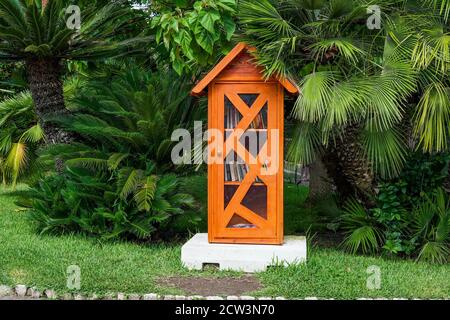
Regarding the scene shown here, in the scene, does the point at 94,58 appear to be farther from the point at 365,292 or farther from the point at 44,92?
the point at 365,292

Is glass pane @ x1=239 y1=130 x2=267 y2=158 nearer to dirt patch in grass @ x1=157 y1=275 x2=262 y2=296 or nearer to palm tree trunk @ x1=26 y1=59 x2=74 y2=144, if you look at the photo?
dirt patch in grass @ x1=157 y1=275 x2=262 y2=296

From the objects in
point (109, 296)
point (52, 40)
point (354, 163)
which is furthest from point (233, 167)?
point (52, 40)

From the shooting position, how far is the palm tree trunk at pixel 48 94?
367 inches

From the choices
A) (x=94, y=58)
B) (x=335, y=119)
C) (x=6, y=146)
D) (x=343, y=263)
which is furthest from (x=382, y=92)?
(x=6, y=146)

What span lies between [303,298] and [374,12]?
3241mm

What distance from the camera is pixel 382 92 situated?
6.79m

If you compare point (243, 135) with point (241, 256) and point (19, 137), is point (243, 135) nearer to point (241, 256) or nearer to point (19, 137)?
point (241, 256)

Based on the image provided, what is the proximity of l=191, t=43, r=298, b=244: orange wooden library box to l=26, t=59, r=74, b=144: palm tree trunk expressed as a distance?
3028mm

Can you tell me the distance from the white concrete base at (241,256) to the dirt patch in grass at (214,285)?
0.20 metres

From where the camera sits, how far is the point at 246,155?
7.26m

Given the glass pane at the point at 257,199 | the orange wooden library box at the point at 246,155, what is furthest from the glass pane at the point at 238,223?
the glass pane at the point at 257,199

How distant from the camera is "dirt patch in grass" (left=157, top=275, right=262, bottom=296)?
20.4 ft

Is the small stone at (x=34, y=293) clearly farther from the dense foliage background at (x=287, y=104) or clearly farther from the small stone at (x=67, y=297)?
the dense foliage background at (x=287, y=104)

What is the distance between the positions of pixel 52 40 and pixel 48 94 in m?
1.03
